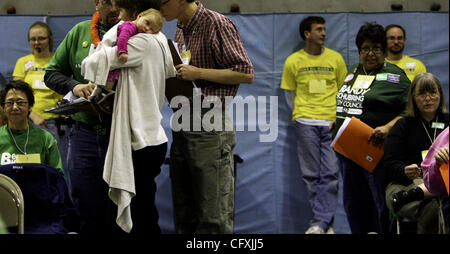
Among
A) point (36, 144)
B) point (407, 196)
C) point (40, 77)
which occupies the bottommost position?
point (407, 196)

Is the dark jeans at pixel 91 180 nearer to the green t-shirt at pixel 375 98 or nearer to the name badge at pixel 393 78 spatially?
the green t-shirt at pixel 375 98

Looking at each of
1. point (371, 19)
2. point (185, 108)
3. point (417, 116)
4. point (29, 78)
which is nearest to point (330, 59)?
point (371, 19)

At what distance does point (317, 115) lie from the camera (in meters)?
3.44

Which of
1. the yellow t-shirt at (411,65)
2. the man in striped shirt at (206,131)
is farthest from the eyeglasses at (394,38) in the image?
the man in striped shirt at (206,131)

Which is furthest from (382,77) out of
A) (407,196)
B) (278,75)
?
(407,196)

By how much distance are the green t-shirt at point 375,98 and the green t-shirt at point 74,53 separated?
1449 millimetres

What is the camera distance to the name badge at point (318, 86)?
337cm

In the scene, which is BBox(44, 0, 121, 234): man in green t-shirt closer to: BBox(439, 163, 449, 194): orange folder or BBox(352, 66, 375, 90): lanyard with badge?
BBox(439, 163, 449, 194): orange folder

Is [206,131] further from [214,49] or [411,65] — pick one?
[411,65]

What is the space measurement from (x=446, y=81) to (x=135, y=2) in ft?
6.68

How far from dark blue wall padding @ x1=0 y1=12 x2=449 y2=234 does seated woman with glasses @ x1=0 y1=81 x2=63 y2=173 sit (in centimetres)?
12

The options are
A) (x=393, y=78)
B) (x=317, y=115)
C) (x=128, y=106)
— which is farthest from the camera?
(x=317, y=115)

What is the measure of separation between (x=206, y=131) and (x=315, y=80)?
47.0 inches

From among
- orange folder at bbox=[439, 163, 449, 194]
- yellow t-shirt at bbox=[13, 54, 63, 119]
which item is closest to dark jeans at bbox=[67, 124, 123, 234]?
yellow t-shirt at bbox=[13, 54, 63, 119]
